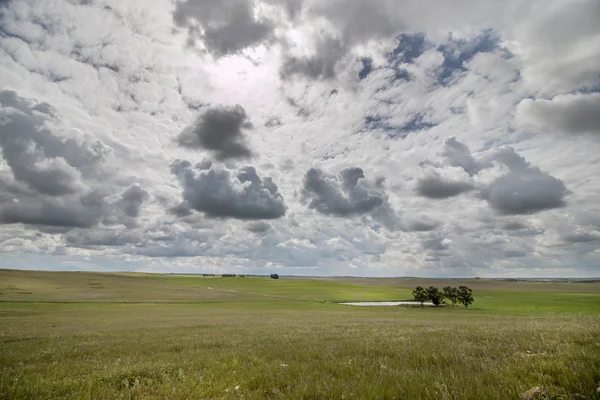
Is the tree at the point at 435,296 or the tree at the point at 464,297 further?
the tree at the point at 435,296

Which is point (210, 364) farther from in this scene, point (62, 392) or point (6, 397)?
point (6, 397)

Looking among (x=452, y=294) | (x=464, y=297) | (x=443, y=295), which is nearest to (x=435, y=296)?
(x=443, y=295)

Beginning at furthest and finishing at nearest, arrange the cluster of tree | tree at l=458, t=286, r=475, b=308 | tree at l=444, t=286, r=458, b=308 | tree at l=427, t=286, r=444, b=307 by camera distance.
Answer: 1. tree at l=427, t=286, r=444, b=307
2. tree at l=444, t=286, r=458, b=308
3. the cluster of tree
4. tree at l=458, t=286, r=475, b=308

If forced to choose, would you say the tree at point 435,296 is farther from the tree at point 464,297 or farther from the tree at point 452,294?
the tree at point 464,297

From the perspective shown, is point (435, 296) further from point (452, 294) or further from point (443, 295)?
point (452, 294)

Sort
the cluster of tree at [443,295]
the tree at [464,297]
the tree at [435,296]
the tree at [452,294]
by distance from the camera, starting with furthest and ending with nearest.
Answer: the tree at [435,296] < the tree at [452,294] < the cluster of tree at [443,295] < the tree at [464,297]

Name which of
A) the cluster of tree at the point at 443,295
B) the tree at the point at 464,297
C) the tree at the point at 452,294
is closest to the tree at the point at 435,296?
the cluster of tree at the point at 443,295

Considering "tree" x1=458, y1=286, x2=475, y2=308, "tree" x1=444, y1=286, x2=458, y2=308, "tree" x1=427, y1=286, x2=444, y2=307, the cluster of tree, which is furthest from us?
"tree" x1=427, y1=286, x2=444, y2=307

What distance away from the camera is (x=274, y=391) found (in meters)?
6.46

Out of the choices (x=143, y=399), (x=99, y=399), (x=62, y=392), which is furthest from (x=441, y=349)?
(x=62, y=392)

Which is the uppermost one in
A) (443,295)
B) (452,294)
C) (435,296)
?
(452,294)

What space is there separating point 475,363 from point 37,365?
13.3 metres

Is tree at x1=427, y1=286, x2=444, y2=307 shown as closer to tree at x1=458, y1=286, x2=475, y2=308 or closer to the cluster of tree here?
the cluster of tree

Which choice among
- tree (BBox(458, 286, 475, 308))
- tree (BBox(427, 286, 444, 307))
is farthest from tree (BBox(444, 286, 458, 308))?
tree (BBox(427, 286, 444, 307))
